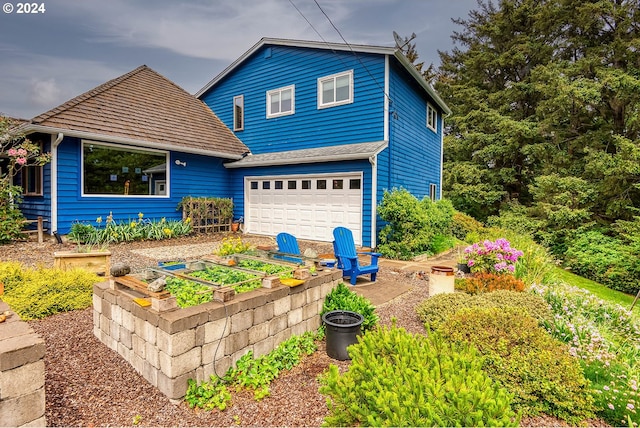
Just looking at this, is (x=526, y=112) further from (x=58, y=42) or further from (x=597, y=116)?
(x=58, y=42)

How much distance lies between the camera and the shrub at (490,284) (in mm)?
5016

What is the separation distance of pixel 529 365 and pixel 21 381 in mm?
3378

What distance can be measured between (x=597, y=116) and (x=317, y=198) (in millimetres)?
13257

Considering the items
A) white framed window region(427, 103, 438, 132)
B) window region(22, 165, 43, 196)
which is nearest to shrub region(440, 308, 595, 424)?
window region(22, 165, 43, 196)

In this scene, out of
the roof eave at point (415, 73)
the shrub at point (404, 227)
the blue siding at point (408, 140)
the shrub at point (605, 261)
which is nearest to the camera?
the shrub at point (404, 227)

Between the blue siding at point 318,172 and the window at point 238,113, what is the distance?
1.96 metres

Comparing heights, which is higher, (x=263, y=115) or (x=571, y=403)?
(x=263, y=115)

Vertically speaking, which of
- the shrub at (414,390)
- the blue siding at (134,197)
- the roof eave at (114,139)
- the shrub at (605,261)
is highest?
the roof eave at (114,139)

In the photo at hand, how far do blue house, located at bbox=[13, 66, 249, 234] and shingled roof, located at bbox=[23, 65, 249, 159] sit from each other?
25mm

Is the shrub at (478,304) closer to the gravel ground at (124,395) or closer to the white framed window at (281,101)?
the gravel ground at (124,395)

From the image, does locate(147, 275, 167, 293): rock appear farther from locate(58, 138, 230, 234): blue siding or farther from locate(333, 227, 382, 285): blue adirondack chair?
locate(58, 138, 230, 234): blue siding

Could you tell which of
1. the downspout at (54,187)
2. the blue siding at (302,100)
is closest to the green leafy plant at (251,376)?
the blue siding at (302,100)

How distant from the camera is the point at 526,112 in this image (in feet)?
57.9

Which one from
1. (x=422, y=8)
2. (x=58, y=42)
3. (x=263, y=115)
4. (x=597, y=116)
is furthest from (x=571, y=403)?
(x=597, y=116)
